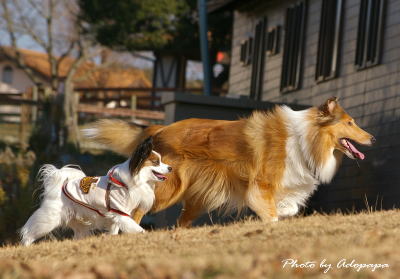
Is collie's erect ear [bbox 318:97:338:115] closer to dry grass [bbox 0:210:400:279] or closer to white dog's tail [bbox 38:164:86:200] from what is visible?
dry grass [bbox 0:210:400:279]

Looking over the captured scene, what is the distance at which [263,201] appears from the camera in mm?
10148

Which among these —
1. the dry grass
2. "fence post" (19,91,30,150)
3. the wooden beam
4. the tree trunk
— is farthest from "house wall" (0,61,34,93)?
the dry grass

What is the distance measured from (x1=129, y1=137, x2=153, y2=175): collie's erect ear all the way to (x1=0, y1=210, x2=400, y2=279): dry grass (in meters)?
0.99

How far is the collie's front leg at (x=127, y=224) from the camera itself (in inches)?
371

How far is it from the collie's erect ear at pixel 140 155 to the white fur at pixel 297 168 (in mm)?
1864

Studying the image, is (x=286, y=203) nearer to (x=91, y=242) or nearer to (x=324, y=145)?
(x=324, y=145)

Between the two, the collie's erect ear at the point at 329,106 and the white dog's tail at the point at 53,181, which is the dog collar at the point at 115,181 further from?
the collie's erect ear at the point at 329,106

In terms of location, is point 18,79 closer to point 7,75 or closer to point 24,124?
point 7,75

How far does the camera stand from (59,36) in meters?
54.5

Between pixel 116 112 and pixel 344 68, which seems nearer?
pixel 344 68

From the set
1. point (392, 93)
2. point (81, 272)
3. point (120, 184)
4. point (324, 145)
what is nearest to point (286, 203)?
point (324, 145)

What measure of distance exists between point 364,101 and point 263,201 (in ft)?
16.0

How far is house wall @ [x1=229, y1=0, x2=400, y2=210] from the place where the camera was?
13375 mm

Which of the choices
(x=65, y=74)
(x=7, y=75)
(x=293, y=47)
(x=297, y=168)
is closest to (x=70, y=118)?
(x=293, y=47)
